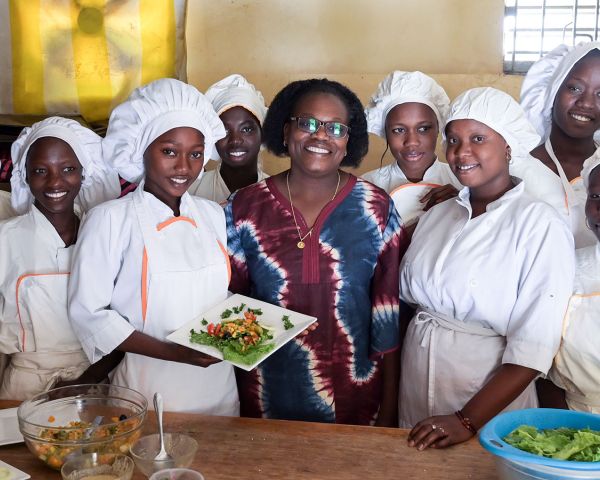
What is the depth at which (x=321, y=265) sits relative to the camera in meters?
2.40

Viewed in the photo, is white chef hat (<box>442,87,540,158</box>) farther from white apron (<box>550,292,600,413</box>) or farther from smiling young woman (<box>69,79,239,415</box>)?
smiling young woman (<box>69,79,239,415</box>)

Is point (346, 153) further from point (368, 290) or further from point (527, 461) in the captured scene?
point (527, 461)

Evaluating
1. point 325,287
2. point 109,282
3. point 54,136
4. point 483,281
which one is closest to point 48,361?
point 109,282

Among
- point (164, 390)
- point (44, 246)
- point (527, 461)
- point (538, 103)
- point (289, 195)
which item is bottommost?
point (164, 390)

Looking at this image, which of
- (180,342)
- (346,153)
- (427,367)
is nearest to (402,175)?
(346,153)

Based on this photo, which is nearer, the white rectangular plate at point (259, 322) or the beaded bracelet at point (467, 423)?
the beaded bracelet at point (467, 423)

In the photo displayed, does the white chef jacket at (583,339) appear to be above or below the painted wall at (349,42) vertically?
below

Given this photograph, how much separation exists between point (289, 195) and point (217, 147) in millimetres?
698

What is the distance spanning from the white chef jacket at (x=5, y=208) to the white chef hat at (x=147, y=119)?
0.60 m

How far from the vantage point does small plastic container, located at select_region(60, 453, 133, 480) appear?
158 cm

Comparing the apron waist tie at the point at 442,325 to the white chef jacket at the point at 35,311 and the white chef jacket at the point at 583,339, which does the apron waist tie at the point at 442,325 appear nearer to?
the white chef jacket at the point at 583,339

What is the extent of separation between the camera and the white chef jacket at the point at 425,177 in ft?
9.64

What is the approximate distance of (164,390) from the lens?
7.59ft

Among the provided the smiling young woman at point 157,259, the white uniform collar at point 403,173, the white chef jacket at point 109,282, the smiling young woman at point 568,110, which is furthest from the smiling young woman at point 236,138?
the smiling young woman at point 568,110
